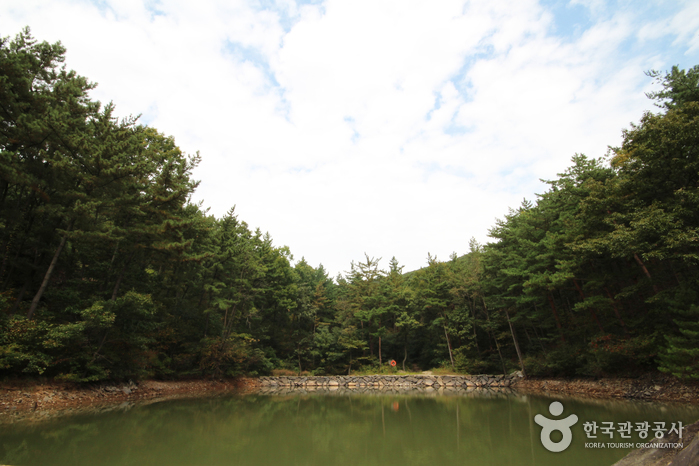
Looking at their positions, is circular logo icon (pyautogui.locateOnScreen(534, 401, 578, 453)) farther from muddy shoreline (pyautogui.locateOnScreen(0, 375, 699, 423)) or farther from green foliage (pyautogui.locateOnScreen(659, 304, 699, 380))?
muddy shoreline (pyautogui.locateOnScreen(0, 375, 699, 423))

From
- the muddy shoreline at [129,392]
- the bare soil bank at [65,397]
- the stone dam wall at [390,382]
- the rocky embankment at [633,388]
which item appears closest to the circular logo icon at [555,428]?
the rocky embankment at [633,388]

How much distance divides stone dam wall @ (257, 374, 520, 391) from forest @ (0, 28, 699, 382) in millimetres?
1523

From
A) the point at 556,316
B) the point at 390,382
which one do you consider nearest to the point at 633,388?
the point at 556,316

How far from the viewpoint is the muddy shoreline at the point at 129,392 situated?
30.3ft

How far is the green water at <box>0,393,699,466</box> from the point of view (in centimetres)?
521

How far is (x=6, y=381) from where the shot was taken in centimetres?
959

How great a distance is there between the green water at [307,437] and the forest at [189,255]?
135 inches

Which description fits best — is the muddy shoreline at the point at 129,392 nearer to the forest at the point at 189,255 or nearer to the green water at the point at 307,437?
the forest at the point at 189,255

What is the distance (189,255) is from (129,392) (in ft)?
20.4

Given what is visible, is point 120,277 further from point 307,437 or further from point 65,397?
point 307,437

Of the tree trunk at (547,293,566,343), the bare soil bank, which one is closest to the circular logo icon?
the tree trunk at (547,293,566,343)

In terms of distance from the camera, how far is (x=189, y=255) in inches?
593

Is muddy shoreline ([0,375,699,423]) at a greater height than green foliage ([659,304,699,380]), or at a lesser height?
lesser

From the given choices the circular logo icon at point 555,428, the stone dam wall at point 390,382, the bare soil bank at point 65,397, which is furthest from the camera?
the stone dam wall at point 390,382
